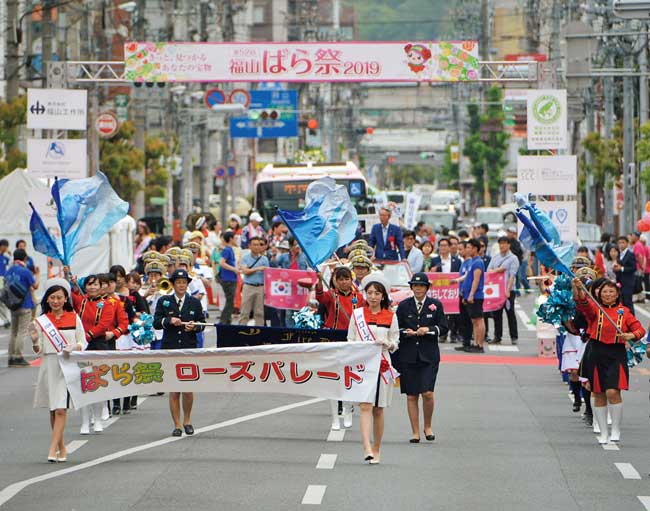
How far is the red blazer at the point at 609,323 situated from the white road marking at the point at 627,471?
4.36 feet

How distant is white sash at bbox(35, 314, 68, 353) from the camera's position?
1310 cm

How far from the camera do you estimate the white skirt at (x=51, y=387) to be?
1297cm

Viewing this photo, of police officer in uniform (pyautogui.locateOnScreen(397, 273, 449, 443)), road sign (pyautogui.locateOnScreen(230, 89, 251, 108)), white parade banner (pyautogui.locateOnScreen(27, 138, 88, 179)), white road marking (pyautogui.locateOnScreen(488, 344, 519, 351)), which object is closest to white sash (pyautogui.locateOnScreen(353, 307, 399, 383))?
police officer in uniform (pyautogui.locateOnScreen(397, 273, 449, 443))

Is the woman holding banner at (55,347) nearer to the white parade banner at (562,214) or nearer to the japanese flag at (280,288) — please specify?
the japanese flag at (280,288)

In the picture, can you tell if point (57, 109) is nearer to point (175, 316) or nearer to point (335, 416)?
point (175, 316)

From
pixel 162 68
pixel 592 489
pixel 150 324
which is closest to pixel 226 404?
pixel 150 324

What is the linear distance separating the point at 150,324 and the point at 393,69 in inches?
610

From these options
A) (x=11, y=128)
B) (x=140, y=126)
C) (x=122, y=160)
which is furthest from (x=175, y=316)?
(x=140, y=126)

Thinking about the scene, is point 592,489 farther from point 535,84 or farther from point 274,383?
point 535,84

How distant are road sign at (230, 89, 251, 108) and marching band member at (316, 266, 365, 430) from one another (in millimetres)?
40186

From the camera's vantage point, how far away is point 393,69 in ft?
99.0

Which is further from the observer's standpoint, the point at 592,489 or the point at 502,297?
the point at 502,297

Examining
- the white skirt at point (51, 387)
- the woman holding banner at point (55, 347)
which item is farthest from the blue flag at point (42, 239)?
the white skirt at point (51, 387)

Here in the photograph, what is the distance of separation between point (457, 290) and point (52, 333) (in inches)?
485
